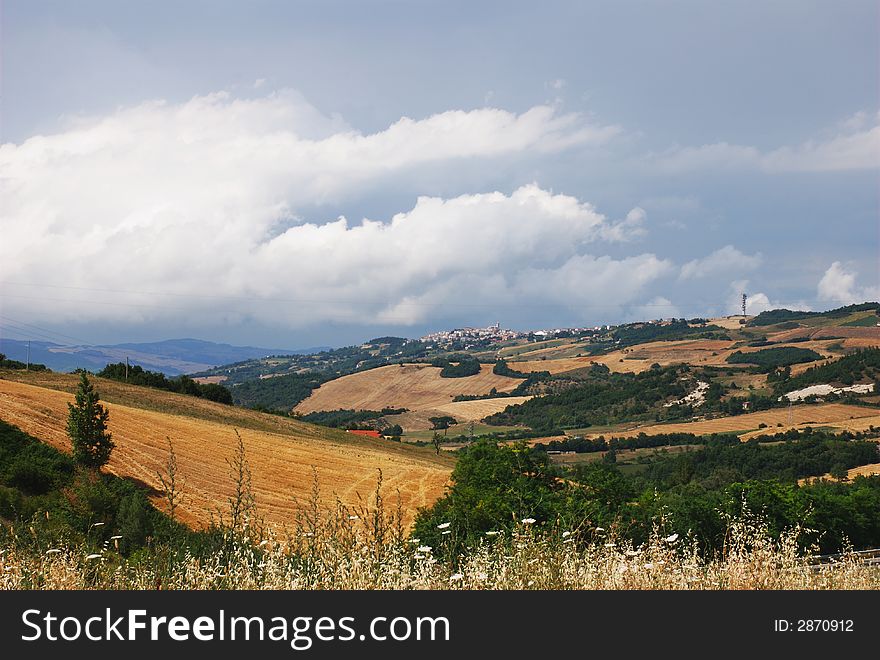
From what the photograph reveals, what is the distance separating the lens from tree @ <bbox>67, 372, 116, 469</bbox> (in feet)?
113

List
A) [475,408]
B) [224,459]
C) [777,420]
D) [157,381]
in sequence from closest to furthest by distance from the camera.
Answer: [224,459] < [157,381] < [777,420] < [475,408]

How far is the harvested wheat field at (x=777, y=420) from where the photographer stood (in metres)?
132

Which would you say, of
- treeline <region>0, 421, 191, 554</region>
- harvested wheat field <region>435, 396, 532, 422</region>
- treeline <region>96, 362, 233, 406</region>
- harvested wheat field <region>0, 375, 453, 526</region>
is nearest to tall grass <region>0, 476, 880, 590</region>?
treeline <region>0, 421, 191, 554</region>

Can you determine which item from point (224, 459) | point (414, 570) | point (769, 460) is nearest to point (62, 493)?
point (224, 459)

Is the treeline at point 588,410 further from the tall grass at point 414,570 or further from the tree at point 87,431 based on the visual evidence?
the tall grass at point 414,570

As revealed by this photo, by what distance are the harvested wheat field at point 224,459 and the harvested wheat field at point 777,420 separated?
3300 inches

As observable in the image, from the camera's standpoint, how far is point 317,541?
7.55 meters

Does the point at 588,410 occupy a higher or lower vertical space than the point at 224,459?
lower

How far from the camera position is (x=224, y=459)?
137 feet

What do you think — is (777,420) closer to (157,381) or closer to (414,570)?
(157,381)

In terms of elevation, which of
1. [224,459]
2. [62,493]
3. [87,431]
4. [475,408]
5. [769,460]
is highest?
[87,431]

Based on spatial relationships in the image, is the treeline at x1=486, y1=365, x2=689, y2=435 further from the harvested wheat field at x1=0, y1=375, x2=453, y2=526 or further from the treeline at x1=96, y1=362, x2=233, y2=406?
the harvested wheat field at x1=0, y1=375, x2=453, y2=526

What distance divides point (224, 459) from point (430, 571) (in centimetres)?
3752
